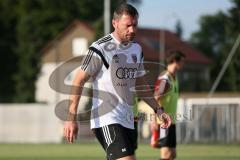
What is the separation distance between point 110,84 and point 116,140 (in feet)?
2.06

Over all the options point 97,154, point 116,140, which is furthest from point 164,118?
point 97,154

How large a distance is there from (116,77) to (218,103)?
25.8m

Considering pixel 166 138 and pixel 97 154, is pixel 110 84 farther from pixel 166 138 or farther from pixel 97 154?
pixel 97 154

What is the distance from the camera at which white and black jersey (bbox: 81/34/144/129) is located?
27.3 feet

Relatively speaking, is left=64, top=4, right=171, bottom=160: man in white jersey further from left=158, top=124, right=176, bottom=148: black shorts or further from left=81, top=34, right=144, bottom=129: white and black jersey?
left=158, top=124, right=176, bottom=148: black shorts

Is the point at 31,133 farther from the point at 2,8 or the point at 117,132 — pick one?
the point at 2,8

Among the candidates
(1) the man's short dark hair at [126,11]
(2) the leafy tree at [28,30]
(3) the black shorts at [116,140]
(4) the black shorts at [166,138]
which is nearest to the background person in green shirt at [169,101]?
(4) the black shorts at [166,138]

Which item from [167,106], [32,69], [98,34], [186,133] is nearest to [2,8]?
[32,69]

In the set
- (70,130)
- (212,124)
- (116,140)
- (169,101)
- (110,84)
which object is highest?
(110,84)

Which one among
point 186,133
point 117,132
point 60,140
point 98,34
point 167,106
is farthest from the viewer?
point 98,34

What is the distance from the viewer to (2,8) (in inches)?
3767

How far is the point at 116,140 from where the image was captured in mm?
8297

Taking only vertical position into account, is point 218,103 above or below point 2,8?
below

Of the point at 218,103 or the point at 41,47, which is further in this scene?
the point at 41,47
